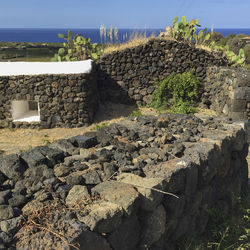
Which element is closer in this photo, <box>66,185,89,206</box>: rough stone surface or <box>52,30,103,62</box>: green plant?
<box>66,185,89,206</box>: rough stone surface

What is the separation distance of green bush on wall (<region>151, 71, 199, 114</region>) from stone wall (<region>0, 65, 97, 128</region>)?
9.07 ft

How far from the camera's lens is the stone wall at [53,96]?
29.9 feet

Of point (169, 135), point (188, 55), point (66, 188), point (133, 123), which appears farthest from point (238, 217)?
point (188, 55)

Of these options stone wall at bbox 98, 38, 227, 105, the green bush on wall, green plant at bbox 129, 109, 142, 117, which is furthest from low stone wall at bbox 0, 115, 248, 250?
stone wall at bbox 98, 38, 227, 105

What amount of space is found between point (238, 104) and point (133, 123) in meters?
4.44

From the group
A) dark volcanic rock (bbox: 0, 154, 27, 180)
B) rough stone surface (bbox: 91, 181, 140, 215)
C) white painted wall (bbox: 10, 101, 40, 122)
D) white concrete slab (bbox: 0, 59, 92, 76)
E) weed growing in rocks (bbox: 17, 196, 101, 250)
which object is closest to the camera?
weed growing in rocks (bbox: 17, 196, 101, 250)

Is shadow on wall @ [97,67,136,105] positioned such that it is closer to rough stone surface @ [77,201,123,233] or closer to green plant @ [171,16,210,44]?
green plant @ [171,16,210,44]

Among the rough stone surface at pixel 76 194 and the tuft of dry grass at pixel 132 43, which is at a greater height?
the tuft of dry grass at pixel 132 43

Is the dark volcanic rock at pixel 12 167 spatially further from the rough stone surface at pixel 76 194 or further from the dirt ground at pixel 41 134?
the dirt ground at pixel 41 134

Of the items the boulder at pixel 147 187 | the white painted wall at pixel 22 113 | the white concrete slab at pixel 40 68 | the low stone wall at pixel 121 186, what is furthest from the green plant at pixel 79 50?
the boulder at pixel 147 187

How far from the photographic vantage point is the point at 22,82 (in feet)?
30.1

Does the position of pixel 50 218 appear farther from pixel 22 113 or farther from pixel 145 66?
pixel 145 66

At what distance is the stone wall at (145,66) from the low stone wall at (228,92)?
2.19 ft

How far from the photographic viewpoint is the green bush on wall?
10727 mm
